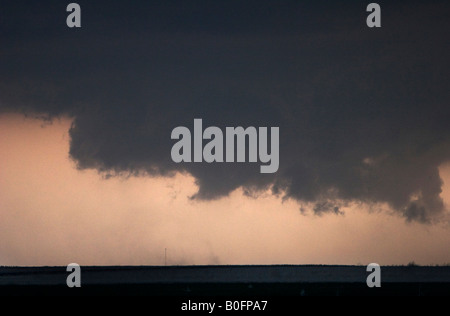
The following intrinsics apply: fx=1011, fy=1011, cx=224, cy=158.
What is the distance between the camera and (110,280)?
169000mm
